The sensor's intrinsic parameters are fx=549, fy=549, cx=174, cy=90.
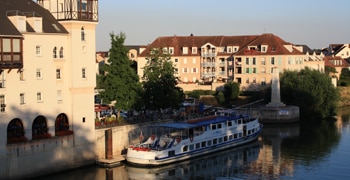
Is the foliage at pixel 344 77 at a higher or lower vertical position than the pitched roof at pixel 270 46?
lower

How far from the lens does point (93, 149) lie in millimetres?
49344

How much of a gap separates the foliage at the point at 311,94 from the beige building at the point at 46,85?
4100 cm

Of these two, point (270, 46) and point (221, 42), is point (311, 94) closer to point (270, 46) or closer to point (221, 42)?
point (270, 46)

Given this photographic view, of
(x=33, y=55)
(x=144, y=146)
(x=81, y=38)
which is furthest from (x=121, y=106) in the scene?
(x=33, y=55)

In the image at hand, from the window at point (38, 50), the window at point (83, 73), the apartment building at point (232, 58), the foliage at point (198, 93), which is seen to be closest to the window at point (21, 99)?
the window at point (38, 50)

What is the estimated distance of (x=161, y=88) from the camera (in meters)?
60.8

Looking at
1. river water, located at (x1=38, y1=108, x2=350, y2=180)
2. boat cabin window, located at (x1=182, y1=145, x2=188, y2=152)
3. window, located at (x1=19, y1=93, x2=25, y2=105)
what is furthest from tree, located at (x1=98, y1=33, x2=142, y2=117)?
Result: window, located at (x1=19, y1=93, x2=25, y2=105)

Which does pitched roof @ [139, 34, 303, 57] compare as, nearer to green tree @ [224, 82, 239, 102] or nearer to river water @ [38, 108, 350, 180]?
green tree @ [224, 82, 239, 102]

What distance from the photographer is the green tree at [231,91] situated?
90000 millimetres

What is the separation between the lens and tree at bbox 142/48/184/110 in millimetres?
60188

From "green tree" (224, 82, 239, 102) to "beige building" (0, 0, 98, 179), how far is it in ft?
144

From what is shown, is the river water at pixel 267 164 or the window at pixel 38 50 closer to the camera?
the window at pixel 38 50

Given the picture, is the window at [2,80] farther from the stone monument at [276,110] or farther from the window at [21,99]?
the stone monument at [276,110]

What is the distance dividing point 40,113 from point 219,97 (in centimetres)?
4897
